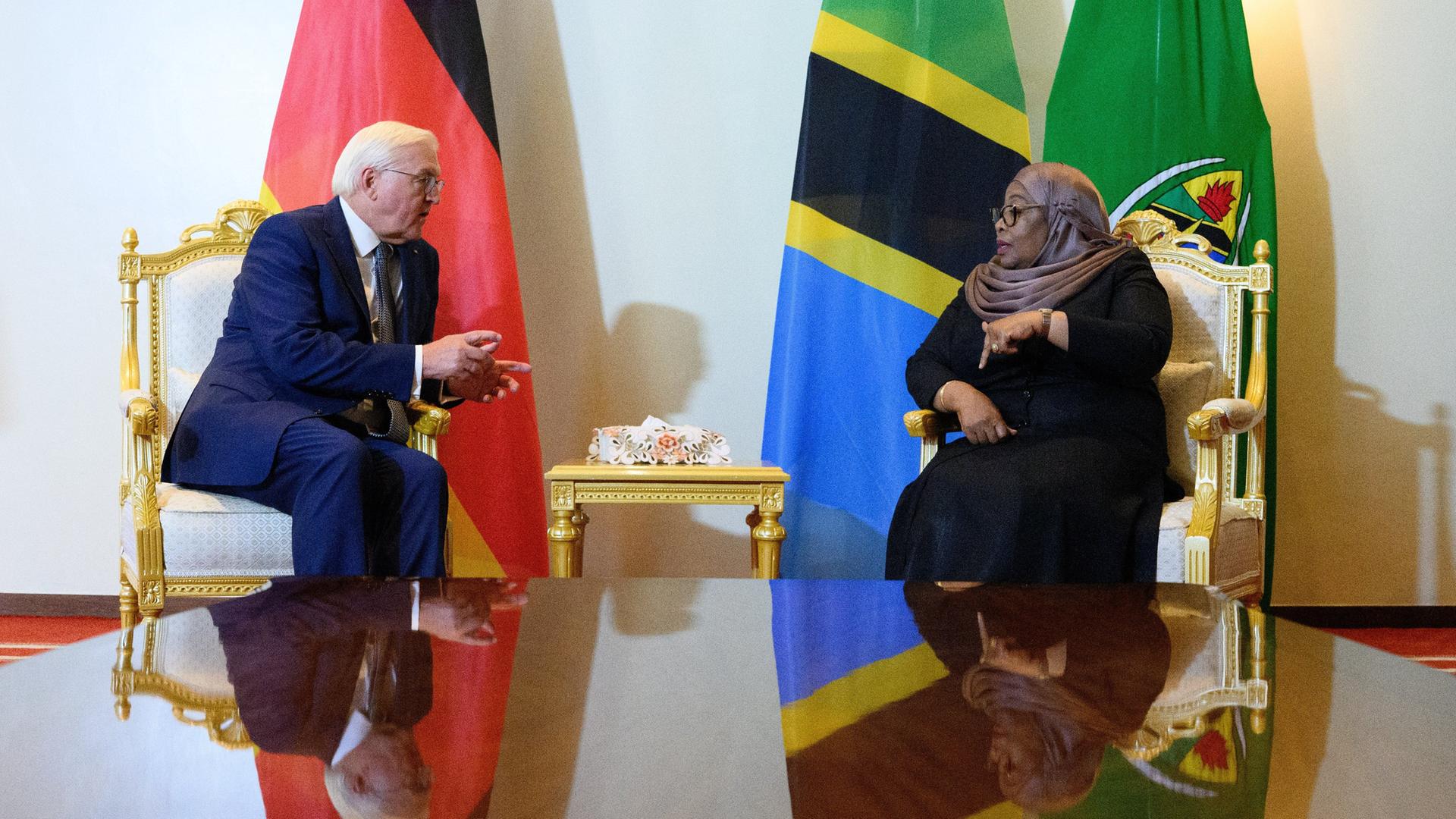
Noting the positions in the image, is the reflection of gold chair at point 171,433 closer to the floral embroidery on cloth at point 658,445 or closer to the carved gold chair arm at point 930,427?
the floral embroidery on cloth at point 658,445

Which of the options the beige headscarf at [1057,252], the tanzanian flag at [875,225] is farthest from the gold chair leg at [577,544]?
the beige headscarf at [1057,252]

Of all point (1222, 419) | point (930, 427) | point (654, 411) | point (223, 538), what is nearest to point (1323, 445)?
point (1222, 419)

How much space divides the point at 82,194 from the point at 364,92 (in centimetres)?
99

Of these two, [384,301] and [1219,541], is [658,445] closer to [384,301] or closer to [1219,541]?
[384,301]

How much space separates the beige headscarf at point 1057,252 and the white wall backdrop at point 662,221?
0.94 meters

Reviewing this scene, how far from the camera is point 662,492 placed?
2.71 m

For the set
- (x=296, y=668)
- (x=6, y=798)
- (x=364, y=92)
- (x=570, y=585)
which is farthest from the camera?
(x=364, y=92)

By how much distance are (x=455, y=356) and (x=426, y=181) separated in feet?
1.37

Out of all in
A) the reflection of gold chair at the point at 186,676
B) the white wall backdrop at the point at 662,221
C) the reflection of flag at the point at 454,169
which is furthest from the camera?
the white wall backdrop at the point at 662,221

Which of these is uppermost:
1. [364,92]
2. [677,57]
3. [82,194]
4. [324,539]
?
[677,57]

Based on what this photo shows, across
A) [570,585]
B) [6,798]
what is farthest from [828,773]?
[570,585]

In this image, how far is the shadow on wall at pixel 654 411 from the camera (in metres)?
3.48

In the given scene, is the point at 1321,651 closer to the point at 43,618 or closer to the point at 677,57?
the point at 677,57

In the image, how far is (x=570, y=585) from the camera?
165cm
